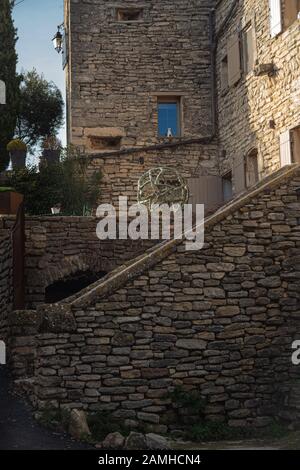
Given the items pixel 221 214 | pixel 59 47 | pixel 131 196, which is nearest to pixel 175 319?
pixel 221 214

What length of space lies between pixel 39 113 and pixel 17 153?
201 inches

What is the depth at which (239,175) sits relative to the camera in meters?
16.9

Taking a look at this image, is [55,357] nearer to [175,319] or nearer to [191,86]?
[175,319]

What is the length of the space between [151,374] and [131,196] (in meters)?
8.48

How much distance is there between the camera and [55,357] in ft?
32.5

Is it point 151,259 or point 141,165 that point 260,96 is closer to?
→ point 141,165

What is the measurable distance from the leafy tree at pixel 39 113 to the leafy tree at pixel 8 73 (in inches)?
89.9

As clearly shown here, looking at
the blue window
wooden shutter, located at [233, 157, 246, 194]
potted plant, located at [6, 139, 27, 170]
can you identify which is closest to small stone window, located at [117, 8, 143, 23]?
the blue window

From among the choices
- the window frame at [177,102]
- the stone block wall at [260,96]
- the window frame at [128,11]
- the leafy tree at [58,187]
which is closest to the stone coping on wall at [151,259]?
the stone block wall at [260,96]

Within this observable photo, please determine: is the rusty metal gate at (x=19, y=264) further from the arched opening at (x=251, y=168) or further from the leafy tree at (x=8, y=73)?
the leafy tree at (x=8, y=73)

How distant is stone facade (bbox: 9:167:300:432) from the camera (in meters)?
9.94

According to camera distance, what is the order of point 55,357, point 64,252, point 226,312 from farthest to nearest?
1. point 64,252
2. point 226,312
3. point 55,357

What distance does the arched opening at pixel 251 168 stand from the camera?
1642 cm

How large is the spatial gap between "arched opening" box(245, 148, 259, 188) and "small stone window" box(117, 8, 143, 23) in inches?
206
